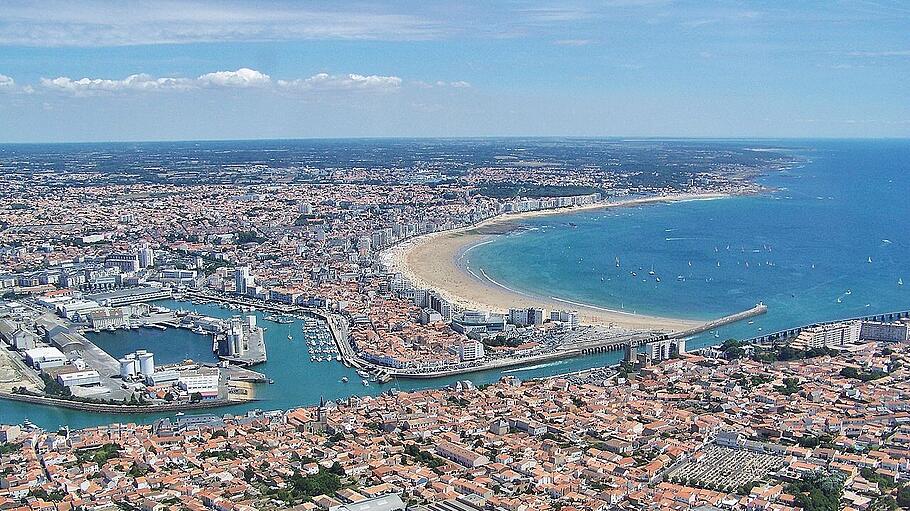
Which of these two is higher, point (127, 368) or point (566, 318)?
point (566, 318)

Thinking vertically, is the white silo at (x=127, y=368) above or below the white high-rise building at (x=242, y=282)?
below

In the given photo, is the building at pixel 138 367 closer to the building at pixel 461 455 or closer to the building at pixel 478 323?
the building at pixel 478 323

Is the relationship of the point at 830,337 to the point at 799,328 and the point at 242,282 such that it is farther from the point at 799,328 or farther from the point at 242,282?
the point at 242,282

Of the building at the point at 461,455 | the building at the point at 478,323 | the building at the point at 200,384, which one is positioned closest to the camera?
the building at the point at 461,455

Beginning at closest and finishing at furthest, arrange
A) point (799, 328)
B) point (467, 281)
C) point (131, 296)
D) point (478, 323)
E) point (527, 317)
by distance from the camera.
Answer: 1. point (799, 328)
2. point (478, 323)
3. point (527, 317)
4. point (131, 296)
5. point (467, 281)

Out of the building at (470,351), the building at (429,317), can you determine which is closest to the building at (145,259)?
the building at (429,317)

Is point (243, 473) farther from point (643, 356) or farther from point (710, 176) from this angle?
point (710, 176)

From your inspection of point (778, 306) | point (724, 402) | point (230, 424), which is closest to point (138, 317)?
point (230, 424)

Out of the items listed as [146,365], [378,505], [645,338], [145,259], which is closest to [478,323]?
[645,338]
